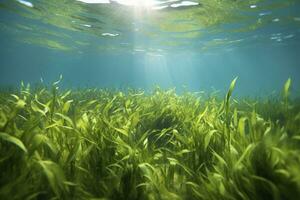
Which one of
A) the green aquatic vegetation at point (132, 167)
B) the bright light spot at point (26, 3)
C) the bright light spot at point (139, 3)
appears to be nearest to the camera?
the green aquatic vegetation at point (132, 167)

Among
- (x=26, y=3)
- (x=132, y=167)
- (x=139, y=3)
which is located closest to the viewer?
(x=132, y=167)

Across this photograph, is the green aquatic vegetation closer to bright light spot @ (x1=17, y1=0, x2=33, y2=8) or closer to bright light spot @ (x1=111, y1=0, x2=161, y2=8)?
bright light spot @ (x1=111, y1=0, x2=161, y2=8)

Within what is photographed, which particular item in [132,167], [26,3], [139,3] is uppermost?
[26,3]

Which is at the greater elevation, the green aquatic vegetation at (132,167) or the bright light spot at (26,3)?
the bright light spot at (26,3)

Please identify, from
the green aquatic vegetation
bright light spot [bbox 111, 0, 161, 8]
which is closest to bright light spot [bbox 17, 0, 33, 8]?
bright light spot [bbox 111, 0, 161, 8]

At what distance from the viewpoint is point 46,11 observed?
60.1 feet

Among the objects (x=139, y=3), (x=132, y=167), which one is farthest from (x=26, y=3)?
(x=132, y=167)

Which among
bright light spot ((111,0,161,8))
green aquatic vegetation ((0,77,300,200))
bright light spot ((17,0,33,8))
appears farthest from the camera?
bright light spot ((17,0,33,8))

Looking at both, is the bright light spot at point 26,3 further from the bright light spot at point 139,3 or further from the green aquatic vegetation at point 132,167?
the green aquatic vegetation at point 132,167

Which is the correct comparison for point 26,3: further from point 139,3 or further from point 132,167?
point 132,167

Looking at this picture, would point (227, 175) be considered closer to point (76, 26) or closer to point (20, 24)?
point (76, 26)

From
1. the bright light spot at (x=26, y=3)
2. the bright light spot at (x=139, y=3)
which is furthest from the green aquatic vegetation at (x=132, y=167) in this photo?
the bright light spot at (x=26, y=3)

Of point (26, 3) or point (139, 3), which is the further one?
point (26, 3)

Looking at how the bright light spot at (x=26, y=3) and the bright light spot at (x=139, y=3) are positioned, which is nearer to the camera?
the bright light spot at (x=139, y=3)
